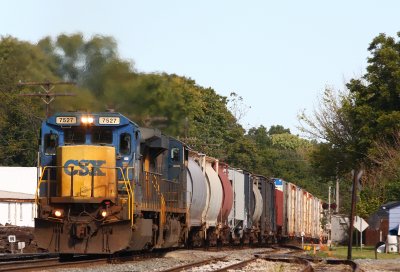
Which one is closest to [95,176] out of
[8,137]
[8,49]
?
[8,137]

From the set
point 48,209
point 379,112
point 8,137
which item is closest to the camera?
point 48,209

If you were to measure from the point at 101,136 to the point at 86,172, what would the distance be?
1.10 m

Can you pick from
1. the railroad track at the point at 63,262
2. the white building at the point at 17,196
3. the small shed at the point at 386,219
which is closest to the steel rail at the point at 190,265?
the railroad track at the point at 63,262

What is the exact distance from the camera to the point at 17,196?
53.3m

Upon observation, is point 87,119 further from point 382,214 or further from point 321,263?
point 382,214

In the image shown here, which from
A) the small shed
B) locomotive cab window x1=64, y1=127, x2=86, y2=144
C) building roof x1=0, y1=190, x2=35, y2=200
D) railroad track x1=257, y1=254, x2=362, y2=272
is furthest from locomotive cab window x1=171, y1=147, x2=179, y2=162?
building roof x1=0, y1=190, x2=35, y2=200

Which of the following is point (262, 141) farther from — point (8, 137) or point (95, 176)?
point (95, 176)

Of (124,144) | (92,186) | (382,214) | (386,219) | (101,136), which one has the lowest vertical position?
(386,219)

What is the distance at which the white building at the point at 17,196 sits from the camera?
170ft

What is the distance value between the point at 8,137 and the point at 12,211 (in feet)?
71.3

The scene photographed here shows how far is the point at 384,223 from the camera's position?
5103 cm

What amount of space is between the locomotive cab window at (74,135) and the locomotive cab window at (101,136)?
0.87ft

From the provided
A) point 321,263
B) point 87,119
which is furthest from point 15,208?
point 87,119

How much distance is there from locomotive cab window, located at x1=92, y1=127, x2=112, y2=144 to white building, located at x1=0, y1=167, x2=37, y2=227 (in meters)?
27.7
